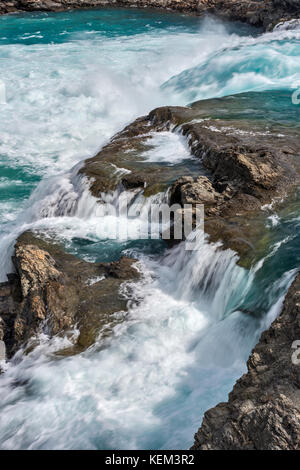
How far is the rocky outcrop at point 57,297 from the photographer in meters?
6.68

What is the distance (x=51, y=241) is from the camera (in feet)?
28.5

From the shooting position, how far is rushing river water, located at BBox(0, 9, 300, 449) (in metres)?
5.47

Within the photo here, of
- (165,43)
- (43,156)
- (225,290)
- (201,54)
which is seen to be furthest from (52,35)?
(225,290)

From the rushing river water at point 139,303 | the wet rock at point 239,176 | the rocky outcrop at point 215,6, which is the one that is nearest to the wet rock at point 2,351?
the rushing river water at point 139,303

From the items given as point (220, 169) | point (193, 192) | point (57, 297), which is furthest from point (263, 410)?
point (220, 169)

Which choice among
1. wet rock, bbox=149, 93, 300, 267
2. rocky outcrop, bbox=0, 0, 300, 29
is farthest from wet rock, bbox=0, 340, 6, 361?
rocky outcrop, bbox=0, 0, 300, 29

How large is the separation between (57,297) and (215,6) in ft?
85.5

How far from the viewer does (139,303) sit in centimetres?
702

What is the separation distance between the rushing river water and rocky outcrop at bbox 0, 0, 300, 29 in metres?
9.23

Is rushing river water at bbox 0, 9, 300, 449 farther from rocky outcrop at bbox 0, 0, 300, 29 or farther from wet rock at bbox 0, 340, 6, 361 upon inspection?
rocky outcrop at bbox 0, 0, 300, 29

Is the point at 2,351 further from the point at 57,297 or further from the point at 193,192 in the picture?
the point at 193,192

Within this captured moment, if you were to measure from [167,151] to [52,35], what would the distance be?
1776cm

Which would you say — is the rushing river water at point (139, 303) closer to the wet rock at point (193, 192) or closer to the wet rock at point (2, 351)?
the wet rock at point (2, 351)
